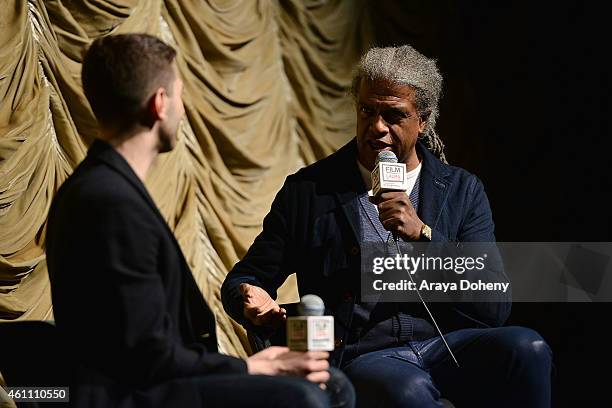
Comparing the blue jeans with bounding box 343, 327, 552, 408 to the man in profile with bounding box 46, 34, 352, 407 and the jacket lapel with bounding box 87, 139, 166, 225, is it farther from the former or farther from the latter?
the jacket lapel with bounding box 87, 139, 166, 225

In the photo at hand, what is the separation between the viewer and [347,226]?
2607 millimetres

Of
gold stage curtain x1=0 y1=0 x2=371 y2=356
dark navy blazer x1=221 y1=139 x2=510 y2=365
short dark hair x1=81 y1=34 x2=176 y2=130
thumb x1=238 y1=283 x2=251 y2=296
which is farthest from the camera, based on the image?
gold stage curtain x1=0 y1=0 x2=371 y2=356

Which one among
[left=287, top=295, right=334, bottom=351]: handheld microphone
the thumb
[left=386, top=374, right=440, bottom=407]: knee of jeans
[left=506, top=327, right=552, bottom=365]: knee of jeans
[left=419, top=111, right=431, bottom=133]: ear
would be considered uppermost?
[left=419, top=111, right=431, bottom=133]: ear

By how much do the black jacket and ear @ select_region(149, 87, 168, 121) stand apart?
114 millimetres

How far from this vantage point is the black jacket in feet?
5.28

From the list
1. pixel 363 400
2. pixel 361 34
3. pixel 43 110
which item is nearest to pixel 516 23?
pixel 361 34

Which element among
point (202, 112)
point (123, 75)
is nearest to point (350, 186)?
point (123, 75)

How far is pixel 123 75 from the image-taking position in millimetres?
1733

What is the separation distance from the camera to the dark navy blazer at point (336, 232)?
2.56 meters

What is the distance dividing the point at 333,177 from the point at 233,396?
3.71 feet

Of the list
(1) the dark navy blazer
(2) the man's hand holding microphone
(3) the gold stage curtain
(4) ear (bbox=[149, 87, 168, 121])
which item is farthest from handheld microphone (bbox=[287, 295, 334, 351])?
(3) the gold stage curtain

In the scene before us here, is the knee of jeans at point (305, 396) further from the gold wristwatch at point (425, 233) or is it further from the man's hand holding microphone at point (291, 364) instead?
the gold wristwatch at point (425, 233)

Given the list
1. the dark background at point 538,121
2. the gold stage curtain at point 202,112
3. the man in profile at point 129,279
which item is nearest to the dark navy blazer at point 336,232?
the man in profile at point 129,279

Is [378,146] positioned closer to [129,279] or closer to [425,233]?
[425,233]
